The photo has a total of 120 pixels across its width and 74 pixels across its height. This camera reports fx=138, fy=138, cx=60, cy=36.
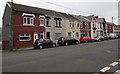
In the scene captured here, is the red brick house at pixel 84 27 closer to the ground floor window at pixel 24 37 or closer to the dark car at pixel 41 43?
the ground floor window at pixel 24 37

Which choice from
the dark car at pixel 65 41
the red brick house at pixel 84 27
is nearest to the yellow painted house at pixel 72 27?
the red brick house at pixel 84 27

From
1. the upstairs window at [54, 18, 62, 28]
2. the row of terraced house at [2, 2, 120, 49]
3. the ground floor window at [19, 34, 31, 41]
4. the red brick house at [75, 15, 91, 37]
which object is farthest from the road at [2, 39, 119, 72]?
the red brick house at [75, 15, 91, 37]

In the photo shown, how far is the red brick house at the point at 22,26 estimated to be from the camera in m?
23.3

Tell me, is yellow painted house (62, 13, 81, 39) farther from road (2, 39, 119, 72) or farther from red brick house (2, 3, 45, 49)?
road (2, 39, 119, 72)

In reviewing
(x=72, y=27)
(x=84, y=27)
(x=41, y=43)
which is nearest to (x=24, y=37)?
(x=41, y=43)

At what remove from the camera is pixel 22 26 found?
79.5ft

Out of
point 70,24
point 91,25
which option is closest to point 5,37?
point 70,24

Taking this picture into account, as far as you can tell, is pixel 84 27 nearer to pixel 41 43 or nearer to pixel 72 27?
pixel 72 27

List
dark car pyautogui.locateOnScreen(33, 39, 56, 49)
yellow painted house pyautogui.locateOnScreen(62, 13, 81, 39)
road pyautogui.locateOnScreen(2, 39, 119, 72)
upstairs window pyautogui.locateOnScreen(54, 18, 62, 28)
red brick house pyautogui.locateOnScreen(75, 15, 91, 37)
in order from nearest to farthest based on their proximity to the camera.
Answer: road pyautogui.locateOnScreen(2, 39, 119, 72) < dark car pyautogui.locateOnScreen(33, 39, 56, 49) < upstairs window pyautogui.locateOnScreen(54, 18, 62, 28) < yellow painted house pyautogui.locateOnScreen(62, 13, 81, 39) < red brick house pyautogui.locateOnScreen(75, 15, 91, 37)

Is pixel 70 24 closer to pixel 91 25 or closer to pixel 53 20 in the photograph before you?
pixel 53 20

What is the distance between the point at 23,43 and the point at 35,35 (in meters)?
3.06

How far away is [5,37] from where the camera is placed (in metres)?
26.5

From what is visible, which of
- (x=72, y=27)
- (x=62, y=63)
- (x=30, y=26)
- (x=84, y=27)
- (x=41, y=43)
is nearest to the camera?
(x=62, y=63)

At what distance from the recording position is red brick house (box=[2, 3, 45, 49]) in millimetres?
23297
